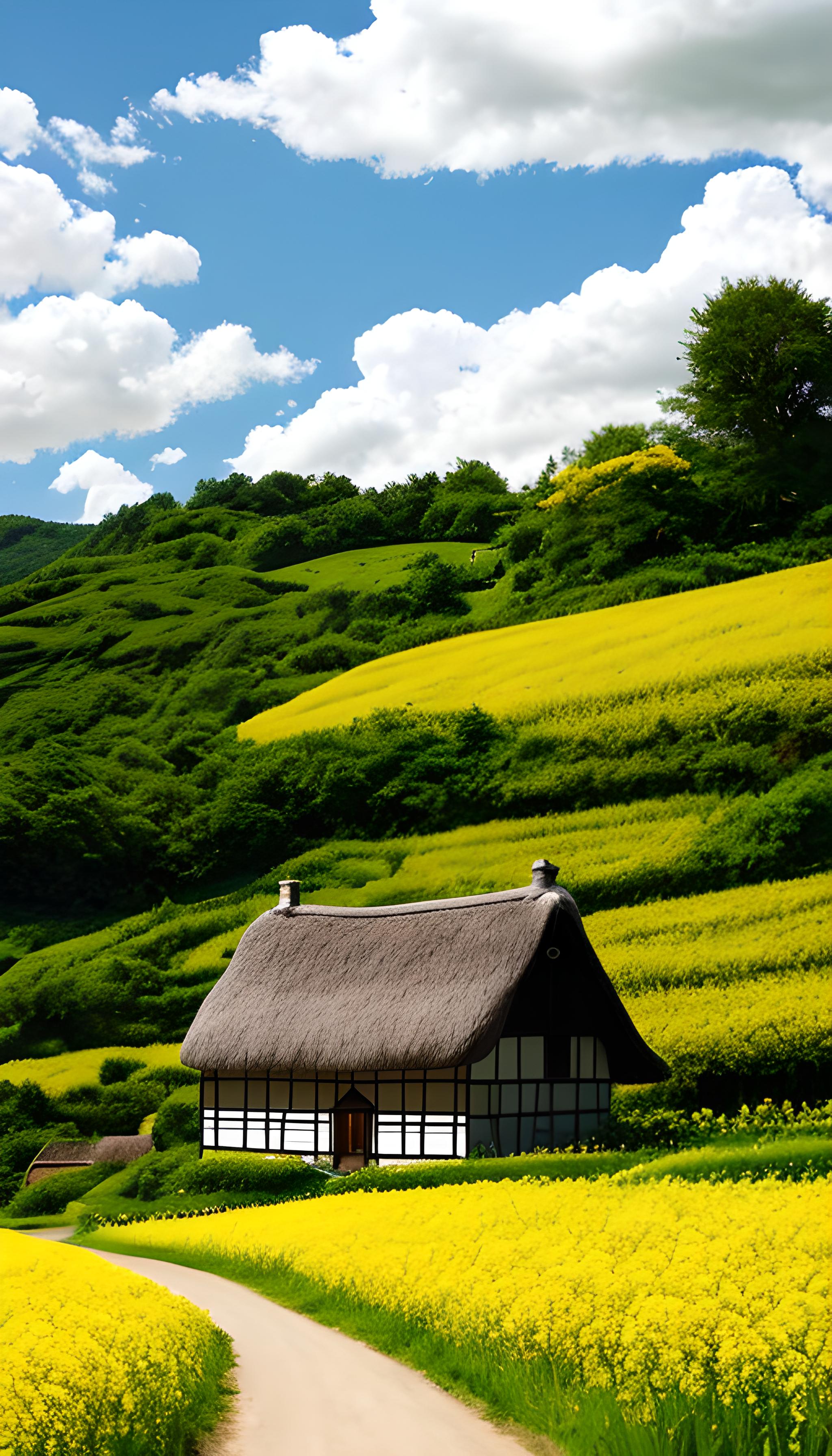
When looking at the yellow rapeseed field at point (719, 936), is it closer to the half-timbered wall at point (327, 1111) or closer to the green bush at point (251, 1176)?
the half-timbered wall at point (327, 1111)

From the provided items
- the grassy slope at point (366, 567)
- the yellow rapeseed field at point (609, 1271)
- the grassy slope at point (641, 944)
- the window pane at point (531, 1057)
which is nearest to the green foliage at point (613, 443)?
the grassy slope at point (366, 567)

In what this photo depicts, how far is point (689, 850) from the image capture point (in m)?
27.6

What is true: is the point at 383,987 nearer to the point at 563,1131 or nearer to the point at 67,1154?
the point at 563,1131

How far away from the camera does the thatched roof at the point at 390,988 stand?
71.6ft

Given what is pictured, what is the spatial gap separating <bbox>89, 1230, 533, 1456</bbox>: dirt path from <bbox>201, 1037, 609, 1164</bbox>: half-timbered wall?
10133 mm

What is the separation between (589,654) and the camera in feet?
113

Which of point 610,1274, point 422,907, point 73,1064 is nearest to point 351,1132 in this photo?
point 422,907

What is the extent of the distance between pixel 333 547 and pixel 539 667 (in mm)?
17842

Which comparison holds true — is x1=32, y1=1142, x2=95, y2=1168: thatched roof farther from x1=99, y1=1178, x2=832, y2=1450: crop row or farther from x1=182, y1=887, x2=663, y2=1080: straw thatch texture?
x1=99, y1=1178, x2=832, y2=1450: crop row

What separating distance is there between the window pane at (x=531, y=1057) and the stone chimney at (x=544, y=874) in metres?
3.01

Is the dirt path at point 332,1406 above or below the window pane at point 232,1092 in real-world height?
above

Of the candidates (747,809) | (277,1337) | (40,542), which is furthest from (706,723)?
(40,542)

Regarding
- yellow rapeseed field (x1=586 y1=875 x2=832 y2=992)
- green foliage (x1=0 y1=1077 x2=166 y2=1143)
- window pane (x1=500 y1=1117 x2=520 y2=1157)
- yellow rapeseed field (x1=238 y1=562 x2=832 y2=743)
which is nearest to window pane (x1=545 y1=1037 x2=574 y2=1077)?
window pane (x1=500 y1=1117 x2=520 y2=1157)

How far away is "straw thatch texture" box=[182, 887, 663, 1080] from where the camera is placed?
2181cm
